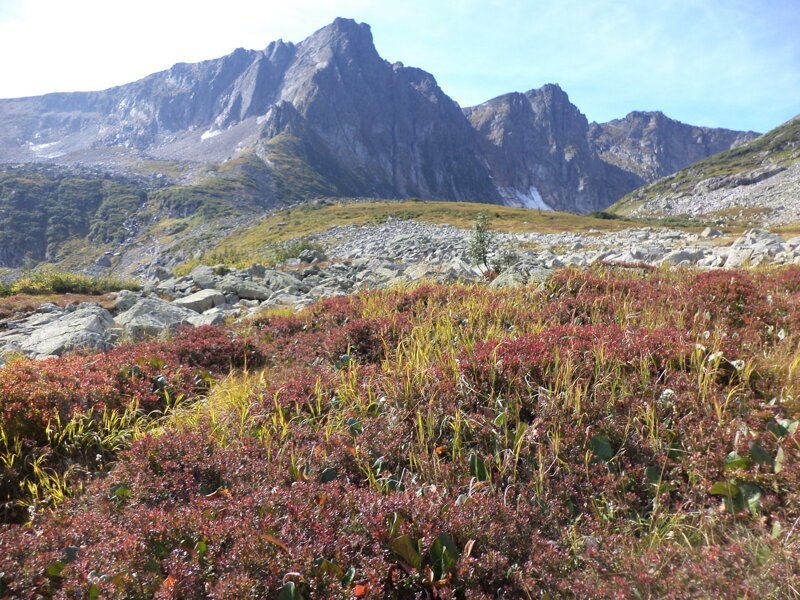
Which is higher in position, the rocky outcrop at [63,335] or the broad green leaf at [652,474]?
the broad green leaf at [652,474]

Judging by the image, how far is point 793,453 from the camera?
9.57ft

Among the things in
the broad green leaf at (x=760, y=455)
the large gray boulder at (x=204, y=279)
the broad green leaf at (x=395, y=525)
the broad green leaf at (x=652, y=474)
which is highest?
the broad green leaf at (x=760, y=455)

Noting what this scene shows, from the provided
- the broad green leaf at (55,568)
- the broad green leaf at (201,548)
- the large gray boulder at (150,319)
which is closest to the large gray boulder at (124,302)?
the large gray boulder at (150,319)

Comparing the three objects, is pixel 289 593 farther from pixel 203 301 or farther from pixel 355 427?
pixel 203 301

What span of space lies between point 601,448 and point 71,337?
30.1ft

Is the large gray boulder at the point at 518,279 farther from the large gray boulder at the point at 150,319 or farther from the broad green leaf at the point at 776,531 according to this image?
the large gray boulder at the point at 150,319

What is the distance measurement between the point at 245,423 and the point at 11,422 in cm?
218

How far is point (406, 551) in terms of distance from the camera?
2.44 m

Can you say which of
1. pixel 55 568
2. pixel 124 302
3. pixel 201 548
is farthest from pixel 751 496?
pixel 124 302

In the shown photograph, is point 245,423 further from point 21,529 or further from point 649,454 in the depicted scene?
point 649,454

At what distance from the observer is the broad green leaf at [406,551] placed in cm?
242

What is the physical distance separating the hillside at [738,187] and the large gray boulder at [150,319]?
96.9m

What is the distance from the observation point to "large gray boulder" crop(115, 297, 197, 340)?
917 cm

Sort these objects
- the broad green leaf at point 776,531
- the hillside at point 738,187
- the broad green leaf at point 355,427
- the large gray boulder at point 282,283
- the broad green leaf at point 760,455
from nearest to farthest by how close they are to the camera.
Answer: the broad green leaf at point 776,531 → the broad green leaf at point 760,455 → the broad green leaf at point 355,427 → the large gray boulder at point 282,283 → the hillside at point 738,187
